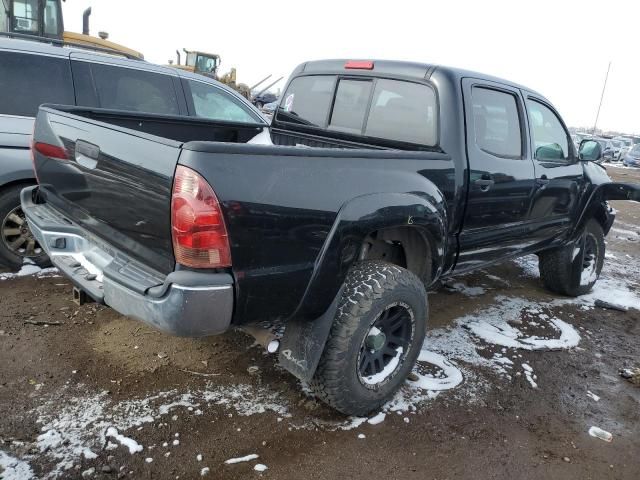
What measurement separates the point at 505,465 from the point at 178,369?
1907 millimetres

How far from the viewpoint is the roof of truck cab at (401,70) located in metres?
3.22

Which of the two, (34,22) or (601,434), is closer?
(601,434)

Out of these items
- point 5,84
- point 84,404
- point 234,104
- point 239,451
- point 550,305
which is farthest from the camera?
point 234,104

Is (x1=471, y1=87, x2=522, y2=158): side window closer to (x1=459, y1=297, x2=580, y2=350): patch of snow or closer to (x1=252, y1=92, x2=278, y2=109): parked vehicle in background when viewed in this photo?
(x1=459, y1=297, x2=580, y2=350): patch of snow

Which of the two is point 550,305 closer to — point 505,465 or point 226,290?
point 505,465

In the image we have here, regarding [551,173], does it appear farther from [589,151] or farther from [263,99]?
[263,99]

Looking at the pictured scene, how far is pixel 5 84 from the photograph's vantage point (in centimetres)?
400

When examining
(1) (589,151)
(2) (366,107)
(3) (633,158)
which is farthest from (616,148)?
(2) (366,107)

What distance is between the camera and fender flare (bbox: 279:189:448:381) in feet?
7.64

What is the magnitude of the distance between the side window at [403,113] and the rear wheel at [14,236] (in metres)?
3.02

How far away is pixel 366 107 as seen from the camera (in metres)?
3.55

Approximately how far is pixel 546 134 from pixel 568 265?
1406 millimetres

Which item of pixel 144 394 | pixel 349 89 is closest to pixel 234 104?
pixel 349 89

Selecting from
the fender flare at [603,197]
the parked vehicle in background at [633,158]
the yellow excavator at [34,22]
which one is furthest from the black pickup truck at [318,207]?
the parked vehicle in background at [633,158]
